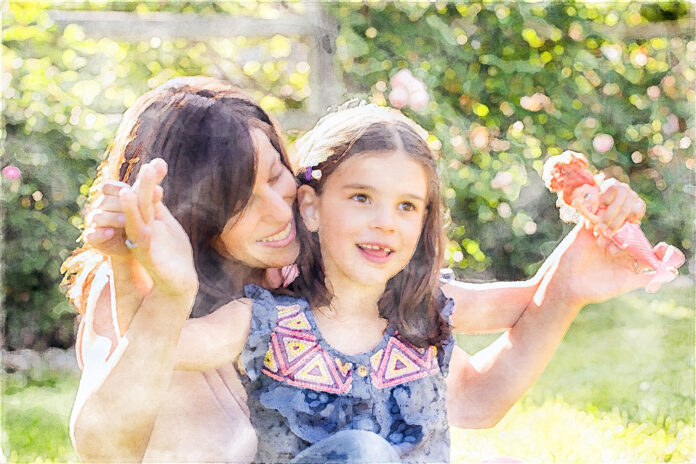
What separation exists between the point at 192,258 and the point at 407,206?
0.38 meters

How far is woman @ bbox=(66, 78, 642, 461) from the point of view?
124 centimetres

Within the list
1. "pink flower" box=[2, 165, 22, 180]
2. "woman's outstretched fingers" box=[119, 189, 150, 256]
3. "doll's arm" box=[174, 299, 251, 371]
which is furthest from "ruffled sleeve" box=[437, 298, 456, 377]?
"pink flower" box=[2, 165, 22, 180]

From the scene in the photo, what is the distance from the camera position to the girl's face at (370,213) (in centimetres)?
144

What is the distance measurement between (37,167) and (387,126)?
0.80m

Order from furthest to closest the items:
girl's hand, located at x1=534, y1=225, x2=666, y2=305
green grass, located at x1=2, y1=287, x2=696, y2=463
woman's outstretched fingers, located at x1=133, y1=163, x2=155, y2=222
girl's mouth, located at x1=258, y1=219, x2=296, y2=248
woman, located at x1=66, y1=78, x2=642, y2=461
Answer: green grass, located at x1=2, y1=287, x2=696, y2=463, girl's hand, located at x1=534, y1=225, x2=666, y2=305, girl's mouth, located at x1=258, y1=219, x2=296, y2=248, woman, located at x1=66, y1=78, x2=642, y2=461, woman's outstretched fingers, located at x1=133, y1=163, x2=155, y2=222

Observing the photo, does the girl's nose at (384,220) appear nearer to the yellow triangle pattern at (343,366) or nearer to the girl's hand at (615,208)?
the yellow triangle pattern at (343,366)

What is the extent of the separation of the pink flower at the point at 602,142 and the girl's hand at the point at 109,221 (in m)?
1.08

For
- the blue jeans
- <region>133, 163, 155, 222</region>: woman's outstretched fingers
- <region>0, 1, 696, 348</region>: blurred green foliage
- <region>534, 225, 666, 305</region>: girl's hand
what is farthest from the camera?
<region>0, 1, 696, 348</region>: blurred green foliage

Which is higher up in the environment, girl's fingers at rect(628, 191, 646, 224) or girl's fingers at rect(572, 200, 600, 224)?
girl's fingers at rect(628, 191, 646, 224)

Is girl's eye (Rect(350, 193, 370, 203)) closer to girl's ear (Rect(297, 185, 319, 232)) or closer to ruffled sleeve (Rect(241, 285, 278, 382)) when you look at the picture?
girl's ear (Rect(297, 185, 319, 232))

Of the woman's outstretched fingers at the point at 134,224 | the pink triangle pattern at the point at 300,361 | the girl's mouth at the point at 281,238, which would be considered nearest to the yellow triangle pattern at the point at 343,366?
the pink triangle pattern at the point at 300,361

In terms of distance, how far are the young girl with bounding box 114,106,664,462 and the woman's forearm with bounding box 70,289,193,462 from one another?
0.12 meters

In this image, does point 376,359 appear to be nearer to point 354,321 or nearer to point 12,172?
point 354,321

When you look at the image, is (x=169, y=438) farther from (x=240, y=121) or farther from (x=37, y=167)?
(x=37, y=167)
